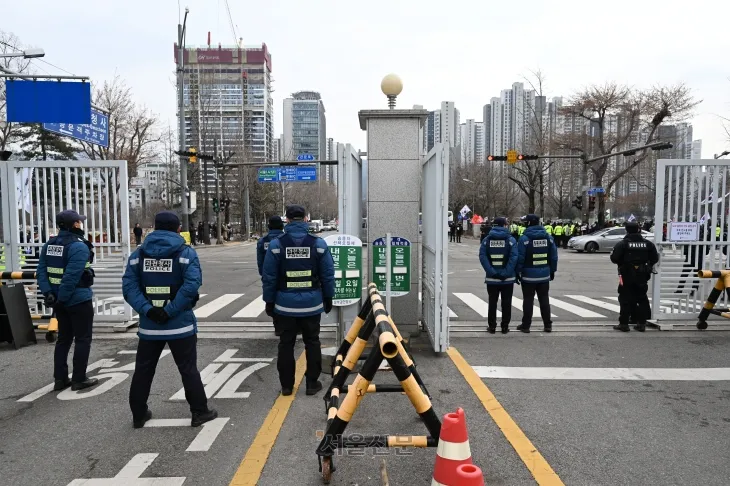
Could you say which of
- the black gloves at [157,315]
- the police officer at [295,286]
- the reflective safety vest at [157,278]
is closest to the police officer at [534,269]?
the police officer at [295,286]

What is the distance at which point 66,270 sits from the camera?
5582 millimetres

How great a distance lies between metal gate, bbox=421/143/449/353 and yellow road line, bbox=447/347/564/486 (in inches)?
25.4

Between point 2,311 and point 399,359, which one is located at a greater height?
point 399,359

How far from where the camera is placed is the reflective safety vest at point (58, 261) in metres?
5.82

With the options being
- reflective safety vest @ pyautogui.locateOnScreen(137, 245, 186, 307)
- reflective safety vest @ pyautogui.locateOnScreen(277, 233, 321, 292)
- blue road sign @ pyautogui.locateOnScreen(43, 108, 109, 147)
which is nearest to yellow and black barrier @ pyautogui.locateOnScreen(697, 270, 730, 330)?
reflective safety vest @ pyautogui.locateOnScreen(277, 233, 321, 292)

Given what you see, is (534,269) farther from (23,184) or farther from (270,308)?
(23,184)

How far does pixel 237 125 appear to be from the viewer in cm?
5088

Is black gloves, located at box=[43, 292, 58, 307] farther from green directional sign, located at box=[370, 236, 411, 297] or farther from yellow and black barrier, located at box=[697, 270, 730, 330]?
yellow and black barrier, located at box=[697, 270, 730, 330]

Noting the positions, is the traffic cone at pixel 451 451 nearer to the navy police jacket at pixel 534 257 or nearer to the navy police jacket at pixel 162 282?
the navy police jacket at pixel 162 282

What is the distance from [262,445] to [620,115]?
4288 centimetres

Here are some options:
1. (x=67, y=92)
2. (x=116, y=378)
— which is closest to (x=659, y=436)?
(x=116, y=378)

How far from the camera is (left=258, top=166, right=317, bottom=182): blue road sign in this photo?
36.1m

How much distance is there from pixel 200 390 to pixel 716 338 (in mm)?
7782

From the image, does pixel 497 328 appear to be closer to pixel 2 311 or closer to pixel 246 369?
pixel 246 369
